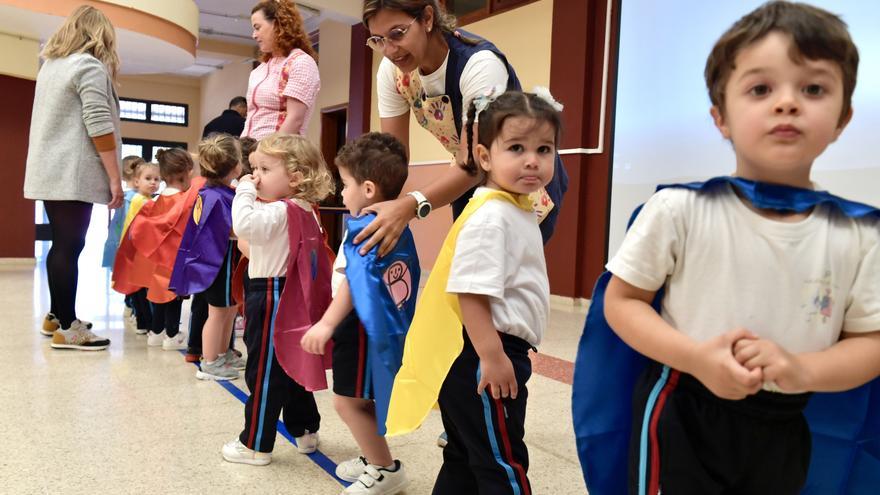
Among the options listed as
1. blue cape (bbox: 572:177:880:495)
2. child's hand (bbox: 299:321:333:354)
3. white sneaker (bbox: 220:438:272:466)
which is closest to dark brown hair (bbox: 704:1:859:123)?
blue cape (bbox: 572:177:880:495)

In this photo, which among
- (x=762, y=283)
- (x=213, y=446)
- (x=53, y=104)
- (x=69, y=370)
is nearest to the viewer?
(x=762, y=283)

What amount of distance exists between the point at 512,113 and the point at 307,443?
1.23m

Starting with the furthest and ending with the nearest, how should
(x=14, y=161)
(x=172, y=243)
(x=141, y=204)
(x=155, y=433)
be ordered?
(x=14, y=161)
(x=141, y=204)
(x=172, y=243)
(x=155, y=433)

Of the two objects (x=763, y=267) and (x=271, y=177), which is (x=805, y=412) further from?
(x=271, y=177)

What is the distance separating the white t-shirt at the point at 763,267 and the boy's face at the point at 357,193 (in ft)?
2.77

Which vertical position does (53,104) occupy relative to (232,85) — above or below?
below

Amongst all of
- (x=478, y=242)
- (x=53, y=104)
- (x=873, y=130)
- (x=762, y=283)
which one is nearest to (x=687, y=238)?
(x=762, y=283)

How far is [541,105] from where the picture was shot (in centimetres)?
127

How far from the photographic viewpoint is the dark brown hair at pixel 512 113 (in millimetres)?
1256

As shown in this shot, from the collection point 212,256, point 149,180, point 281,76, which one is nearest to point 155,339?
point 212,256

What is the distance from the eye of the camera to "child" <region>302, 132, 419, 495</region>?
59.7 inches

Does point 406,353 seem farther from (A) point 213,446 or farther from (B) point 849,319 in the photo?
(A) point 213,446

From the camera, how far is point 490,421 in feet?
4.09

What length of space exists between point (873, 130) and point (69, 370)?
4101 millimetres
